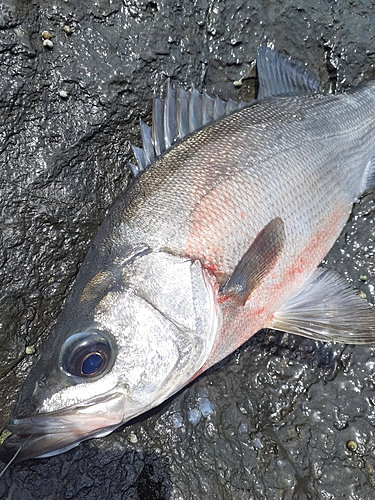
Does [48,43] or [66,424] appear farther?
[48,43]

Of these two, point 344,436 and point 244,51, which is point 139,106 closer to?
point 244,51

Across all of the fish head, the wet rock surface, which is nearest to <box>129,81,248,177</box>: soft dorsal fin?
the wet rock surface

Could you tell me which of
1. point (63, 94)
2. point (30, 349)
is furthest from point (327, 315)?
point (63, 94)

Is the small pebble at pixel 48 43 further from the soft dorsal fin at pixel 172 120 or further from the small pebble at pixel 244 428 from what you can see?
the small pebble at pixel 244 428

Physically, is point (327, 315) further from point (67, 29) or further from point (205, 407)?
point (67, 29)

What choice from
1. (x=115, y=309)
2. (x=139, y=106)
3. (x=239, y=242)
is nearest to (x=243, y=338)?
(x=239, y=242)

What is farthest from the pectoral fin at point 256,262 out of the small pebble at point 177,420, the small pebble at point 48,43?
the small pebble at point 48,43

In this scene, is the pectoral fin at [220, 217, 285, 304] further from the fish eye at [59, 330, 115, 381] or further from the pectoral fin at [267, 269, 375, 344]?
the fish eye at [59, 330, 115, 381]
